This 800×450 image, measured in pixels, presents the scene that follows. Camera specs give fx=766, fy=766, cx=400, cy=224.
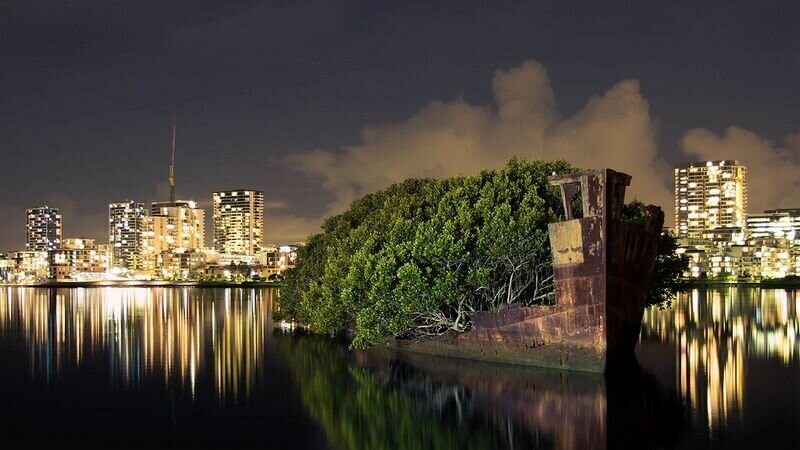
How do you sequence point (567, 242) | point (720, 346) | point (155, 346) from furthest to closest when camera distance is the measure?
point (155, 346) → point (720, 346) → point (567, 242)

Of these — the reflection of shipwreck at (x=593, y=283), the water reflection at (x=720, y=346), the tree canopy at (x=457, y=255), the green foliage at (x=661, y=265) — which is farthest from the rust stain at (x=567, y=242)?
the green foliage at (x=661, y=265)

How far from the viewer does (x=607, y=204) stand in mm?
31328

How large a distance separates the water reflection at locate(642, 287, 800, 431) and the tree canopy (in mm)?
8512

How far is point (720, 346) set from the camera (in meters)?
46.3

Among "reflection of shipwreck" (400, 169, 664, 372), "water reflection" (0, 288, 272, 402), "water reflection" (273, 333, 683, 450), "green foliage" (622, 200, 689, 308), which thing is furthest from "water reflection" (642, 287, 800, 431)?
"water reflection" (0, 288, 272, 402)

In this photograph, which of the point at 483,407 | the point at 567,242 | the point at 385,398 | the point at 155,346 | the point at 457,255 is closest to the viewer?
the point at 483,407

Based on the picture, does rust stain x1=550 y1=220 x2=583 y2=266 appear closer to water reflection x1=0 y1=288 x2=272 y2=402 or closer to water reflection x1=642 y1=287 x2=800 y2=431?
water reflection x1=642 y1=287 x2=800 y2=431

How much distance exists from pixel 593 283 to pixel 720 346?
1926cm

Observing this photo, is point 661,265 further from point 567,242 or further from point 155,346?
point 155,346

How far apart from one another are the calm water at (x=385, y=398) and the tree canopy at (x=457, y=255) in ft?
9.21

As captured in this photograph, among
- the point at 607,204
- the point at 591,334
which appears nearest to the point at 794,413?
the point at 591,334

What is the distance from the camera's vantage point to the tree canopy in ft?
122

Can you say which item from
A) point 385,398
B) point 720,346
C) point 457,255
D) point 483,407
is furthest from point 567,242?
point 720,346

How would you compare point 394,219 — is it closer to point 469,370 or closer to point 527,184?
point 527,184
